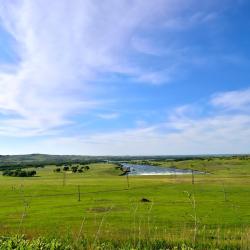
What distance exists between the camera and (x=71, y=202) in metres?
47.9

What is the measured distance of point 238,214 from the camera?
37.7 m

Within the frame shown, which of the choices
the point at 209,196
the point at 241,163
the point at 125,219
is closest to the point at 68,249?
the point at 125,219

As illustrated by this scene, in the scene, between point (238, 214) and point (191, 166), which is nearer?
point (238, 214)

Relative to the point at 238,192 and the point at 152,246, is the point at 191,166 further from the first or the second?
the point at 152,246

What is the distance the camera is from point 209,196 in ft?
177

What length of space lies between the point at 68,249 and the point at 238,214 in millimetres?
26273

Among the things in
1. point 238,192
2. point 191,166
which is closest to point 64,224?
point 238,192

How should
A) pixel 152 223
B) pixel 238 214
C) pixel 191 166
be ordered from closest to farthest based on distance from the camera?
pixel 152 223 < pixel 238 214 < pixel 191 166

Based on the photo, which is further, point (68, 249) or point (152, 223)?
point (152, 223)

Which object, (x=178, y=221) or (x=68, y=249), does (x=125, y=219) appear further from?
(x=68, y=249)

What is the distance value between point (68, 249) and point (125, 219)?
66.3 ft

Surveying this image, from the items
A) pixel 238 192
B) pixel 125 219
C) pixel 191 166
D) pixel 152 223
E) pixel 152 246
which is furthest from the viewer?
pixel 191 166

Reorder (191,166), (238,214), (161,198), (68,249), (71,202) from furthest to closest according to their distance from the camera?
1. (191,166)
2. (161,198)
3. (71,202)
4. (238,214)
5. (68,249)

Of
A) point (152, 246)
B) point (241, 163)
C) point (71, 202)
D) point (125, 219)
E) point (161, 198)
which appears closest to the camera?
point (152, 246)
